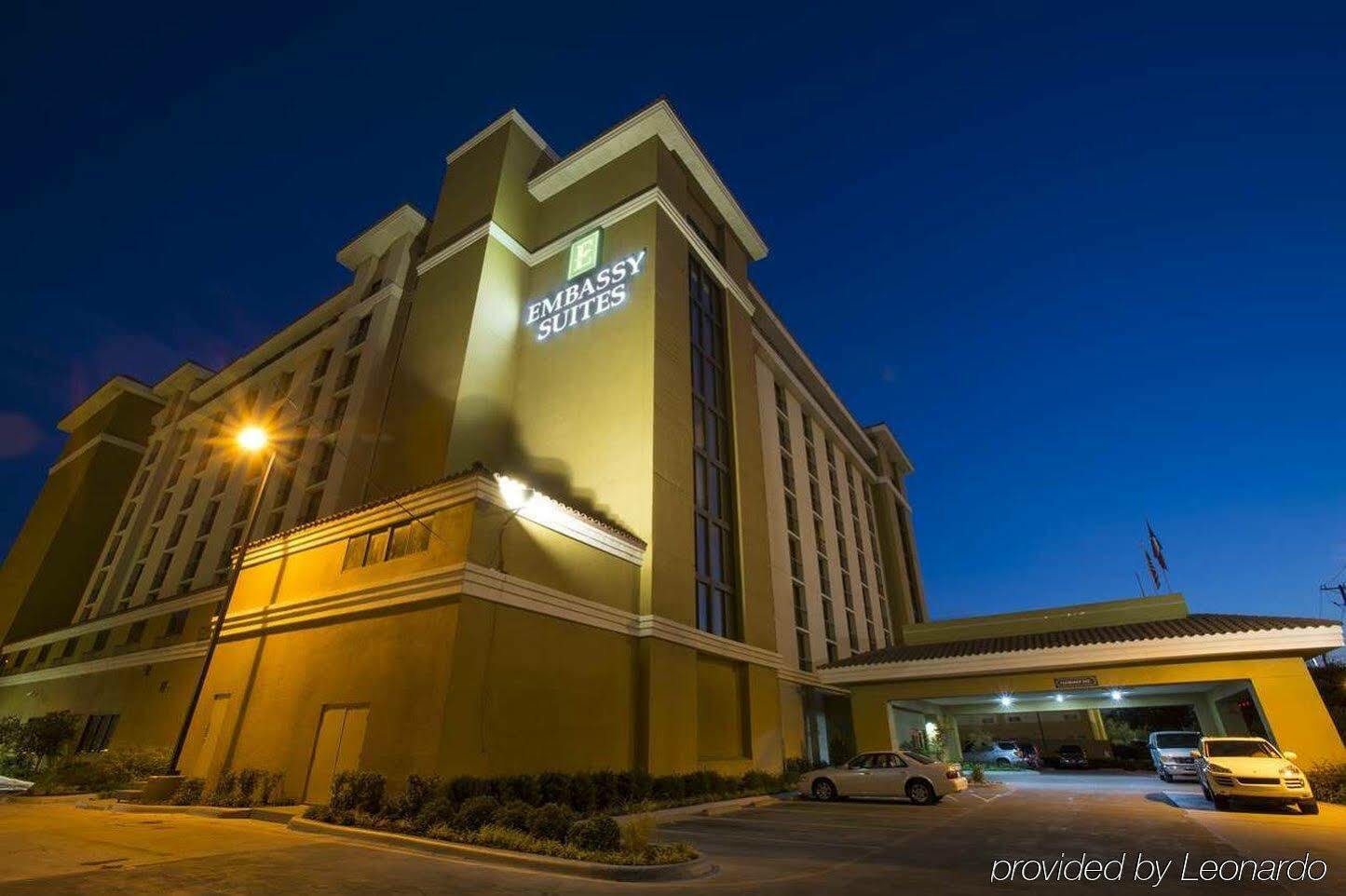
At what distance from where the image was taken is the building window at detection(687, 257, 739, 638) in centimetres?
2606

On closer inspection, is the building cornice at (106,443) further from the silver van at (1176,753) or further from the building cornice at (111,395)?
the silver van at (1176,753)

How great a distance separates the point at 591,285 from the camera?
29547mm

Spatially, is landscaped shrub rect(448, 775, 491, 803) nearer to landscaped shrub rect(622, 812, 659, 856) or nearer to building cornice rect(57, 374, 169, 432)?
landscaped shrub rect(622, 812, 659, 856)

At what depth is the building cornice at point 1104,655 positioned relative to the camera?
2095cm

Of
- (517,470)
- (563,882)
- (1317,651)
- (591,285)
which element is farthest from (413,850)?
(1317,651)

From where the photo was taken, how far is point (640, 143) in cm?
3167

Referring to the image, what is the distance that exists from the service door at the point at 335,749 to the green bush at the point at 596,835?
7.99 meters

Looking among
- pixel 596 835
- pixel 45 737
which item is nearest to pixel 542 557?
pixel 596 835

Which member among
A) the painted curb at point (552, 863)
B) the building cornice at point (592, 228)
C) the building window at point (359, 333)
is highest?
the building window at point (359, 333)

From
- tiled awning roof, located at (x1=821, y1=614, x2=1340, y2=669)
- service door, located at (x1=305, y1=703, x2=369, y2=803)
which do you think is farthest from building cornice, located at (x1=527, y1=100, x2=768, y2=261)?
service door, located at (x1=305, y1=703, x2=369, y2=803)

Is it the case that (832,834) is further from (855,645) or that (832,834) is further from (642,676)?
(855,645)

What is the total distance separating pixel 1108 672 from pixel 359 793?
2667 cm

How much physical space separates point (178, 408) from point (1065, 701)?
7236 cm

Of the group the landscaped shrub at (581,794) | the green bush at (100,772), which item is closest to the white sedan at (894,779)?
the landscaped shrub at (581,794)
